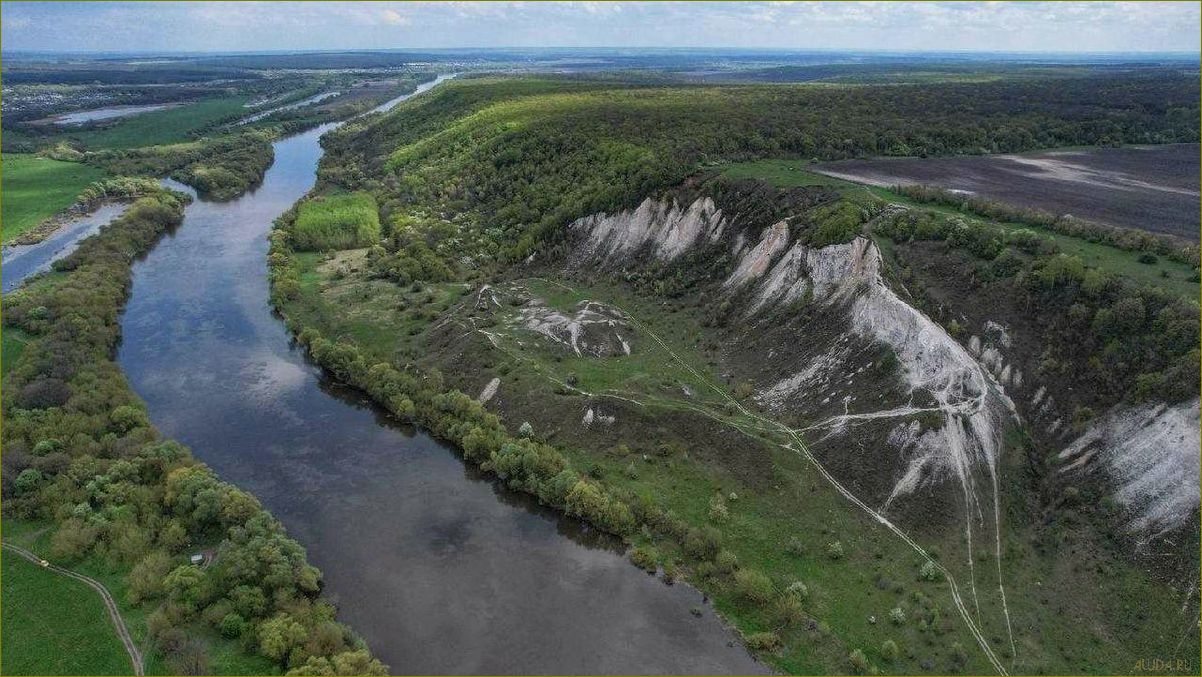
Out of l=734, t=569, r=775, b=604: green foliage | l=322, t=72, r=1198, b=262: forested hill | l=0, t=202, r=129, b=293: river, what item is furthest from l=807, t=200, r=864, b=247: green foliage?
l=0, t=202, r=129, b=293: river

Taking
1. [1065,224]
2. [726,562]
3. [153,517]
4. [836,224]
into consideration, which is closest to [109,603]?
[153,517]

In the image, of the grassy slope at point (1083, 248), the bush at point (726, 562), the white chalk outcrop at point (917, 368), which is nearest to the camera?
the bush at point (726, 562)

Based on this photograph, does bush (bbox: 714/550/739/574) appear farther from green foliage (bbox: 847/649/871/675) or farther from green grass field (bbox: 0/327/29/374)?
green grass field (bbox: 0/327/29/374)

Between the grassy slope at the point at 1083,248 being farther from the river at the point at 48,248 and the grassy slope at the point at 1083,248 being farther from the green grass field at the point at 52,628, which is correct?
the river at the point at 48,248

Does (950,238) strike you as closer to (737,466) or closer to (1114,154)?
(737,466)

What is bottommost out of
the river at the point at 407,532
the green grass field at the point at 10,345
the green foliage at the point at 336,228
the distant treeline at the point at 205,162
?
the river at the point at 407,532

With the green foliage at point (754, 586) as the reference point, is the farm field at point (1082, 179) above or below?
above

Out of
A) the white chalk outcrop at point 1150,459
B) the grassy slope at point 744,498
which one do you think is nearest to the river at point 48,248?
the grassy slope at point 744,498
